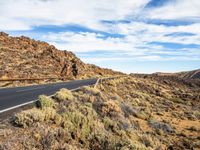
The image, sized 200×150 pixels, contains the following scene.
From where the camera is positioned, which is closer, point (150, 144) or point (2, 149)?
point (2, 149)

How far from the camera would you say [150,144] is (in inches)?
534

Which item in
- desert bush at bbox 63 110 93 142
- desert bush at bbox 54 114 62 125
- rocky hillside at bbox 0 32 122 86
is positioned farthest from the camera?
rocky hillside at bbox 0 32 122 86

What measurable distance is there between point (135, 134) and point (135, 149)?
3874mm

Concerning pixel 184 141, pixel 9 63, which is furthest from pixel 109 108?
pixel 9 63

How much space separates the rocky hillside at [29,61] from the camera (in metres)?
47.6

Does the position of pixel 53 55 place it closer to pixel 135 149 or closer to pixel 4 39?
pixel 4 39

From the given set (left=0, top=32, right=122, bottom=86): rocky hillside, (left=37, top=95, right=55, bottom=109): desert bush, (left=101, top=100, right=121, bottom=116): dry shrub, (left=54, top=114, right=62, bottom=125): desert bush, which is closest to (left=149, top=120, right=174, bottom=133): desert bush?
(left=101, top=100, right=121, bottom=116): dry shrub

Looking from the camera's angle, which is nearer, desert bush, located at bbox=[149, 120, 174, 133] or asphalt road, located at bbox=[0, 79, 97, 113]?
asphalt road, located at bbox=[0, 79, 97, 113]

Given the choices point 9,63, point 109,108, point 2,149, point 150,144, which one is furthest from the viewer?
point 9,63

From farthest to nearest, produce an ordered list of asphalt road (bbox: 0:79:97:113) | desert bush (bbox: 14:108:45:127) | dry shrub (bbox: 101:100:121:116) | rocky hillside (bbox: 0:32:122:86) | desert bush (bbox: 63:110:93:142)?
rocky hillside (bbox: 0:32:122:86) < dry shrub (bbox: 101:100:121:116) < asphalt road (bbox: 0:79:97:113) < desert bush (bbox: 63:110:93:142) < desert bush (bbox: 14:108:45:127)

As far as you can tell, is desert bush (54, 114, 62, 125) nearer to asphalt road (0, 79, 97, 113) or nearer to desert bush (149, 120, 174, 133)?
asphalt road (0, 79, 97, 113)

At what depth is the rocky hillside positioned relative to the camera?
47562mm

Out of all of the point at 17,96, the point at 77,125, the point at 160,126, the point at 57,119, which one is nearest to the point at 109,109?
the point at 160,126

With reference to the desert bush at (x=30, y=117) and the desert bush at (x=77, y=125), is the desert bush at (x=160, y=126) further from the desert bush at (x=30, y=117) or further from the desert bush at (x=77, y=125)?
the desert bush at (x=30, y=117)
